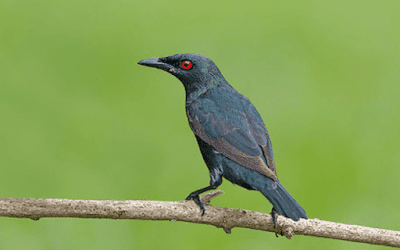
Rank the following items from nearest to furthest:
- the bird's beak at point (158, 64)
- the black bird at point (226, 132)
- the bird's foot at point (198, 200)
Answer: the black bird at point (226, 132) < the bird's foot at point (198, 200) < the bird's beak at point (158, 64)

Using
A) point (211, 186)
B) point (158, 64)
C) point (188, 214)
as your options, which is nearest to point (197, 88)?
point (158, 64)

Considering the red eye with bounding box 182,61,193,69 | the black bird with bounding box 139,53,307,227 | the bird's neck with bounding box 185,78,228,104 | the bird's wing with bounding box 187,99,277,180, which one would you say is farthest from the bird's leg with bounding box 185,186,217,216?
the red eye with bounding box 182,61,193,69

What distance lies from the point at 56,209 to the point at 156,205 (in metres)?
0.82

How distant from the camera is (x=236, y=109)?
441cm

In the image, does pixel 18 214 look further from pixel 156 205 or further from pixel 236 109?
pixel 236 109

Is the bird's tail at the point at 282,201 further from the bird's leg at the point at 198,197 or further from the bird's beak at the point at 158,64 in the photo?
the bird's beak at the point at 158,64

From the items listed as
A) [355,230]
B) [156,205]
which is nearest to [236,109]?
[156,205]

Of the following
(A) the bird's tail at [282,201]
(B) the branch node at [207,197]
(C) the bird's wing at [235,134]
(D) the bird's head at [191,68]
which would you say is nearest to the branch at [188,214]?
(B) the branch node at [207,197]

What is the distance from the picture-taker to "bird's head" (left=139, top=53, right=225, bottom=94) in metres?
4.59

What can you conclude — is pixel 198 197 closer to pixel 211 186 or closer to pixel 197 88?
pixel 211 186

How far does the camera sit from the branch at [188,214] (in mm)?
3879

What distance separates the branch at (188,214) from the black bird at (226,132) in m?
0.12

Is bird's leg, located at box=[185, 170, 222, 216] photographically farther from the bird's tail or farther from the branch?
the bird's tail

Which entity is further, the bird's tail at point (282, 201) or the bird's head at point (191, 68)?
the bird's head at point (191, 68)
